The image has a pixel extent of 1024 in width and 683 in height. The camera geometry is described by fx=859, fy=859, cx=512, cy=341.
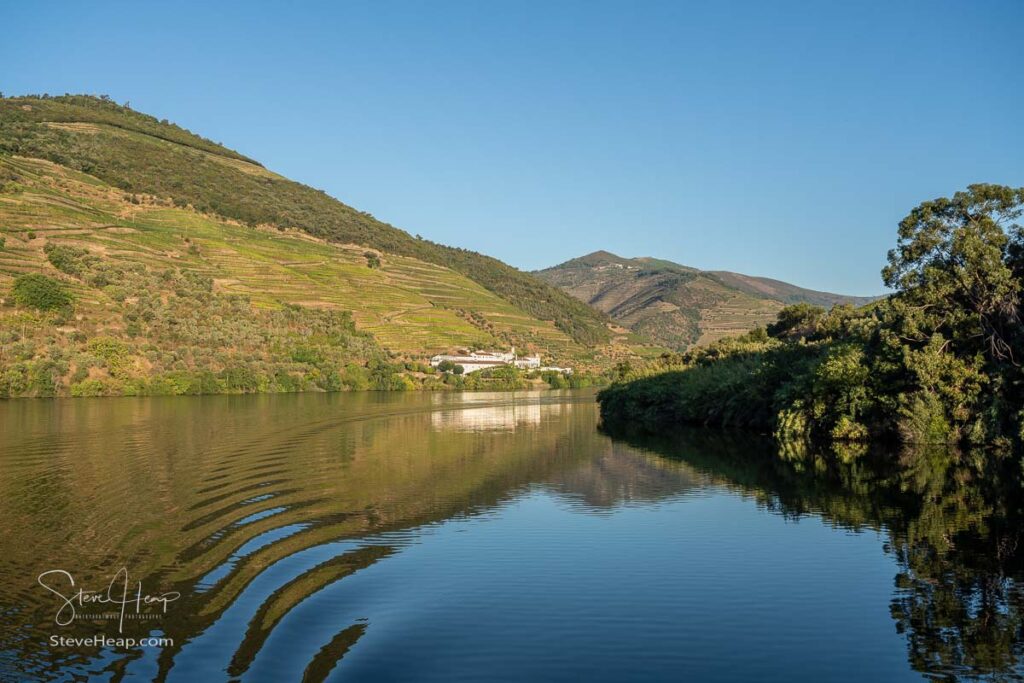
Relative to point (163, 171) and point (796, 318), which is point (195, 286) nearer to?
point (796, 318)

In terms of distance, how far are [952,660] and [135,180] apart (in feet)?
546

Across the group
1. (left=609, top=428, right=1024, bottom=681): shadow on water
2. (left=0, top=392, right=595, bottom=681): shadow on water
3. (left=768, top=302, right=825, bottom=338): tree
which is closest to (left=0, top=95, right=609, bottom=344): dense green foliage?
→ (left=768, top=302, right=825, bottom=338): tree

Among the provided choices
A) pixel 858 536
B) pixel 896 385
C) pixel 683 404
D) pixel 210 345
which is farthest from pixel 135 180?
pixel 858 536

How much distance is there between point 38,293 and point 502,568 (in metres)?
80.8

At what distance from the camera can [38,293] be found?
83.2 meters

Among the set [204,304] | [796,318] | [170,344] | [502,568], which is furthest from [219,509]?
[204,304]

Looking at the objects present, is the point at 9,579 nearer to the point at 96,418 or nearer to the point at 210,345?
the point at 96,418

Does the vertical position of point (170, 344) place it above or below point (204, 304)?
below

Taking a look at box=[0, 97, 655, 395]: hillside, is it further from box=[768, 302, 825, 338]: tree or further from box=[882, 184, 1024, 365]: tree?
box=[882, 184, 1024, 365]: tree

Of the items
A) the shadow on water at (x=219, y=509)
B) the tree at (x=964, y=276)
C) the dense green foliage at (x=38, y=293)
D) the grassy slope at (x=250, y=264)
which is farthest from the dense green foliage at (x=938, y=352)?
the grassy slope at (x=250, y=264)

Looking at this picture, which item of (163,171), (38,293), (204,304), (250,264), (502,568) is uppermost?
(163,171)

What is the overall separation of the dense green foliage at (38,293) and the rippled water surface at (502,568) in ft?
186

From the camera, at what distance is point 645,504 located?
83.1ft

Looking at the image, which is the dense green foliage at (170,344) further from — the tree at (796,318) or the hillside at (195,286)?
the tree at (796,318)
